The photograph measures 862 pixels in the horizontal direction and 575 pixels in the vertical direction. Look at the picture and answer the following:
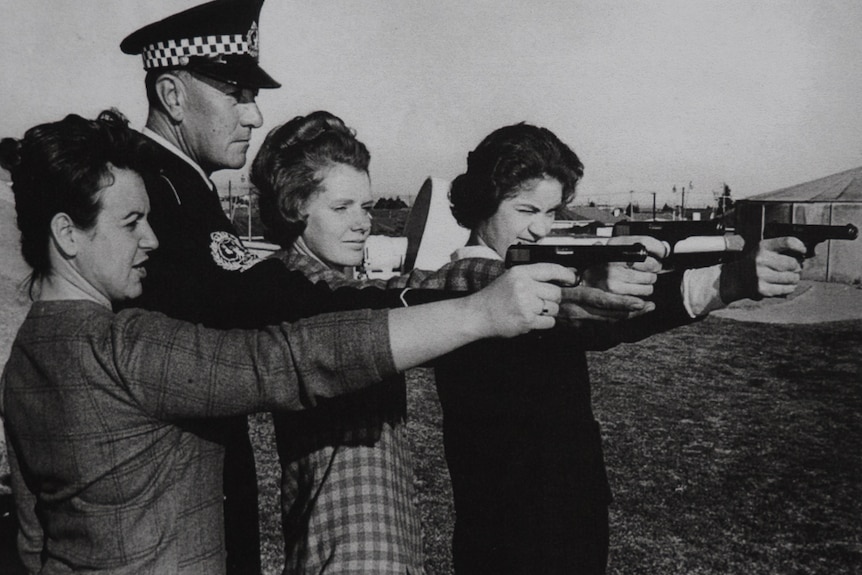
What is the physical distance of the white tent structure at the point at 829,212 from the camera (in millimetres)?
26828

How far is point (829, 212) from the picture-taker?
2883 centimetres

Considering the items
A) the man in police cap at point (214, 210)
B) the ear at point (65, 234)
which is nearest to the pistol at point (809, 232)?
the man in police cap at point (214, 210)

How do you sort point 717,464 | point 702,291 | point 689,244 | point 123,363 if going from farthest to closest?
point 717,464 → point 689,244 → point 702,291 → point 123,363

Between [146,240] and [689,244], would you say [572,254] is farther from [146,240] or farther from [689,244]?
[146,240]

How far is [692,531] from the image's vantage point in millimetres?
5703

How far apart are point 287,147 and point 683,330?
14.9m

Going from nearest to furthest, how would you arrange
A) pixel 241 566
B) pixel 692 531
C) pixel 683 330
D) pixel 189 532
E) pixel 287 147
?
pixel 189 532 → pixel 287 147 → pixel 241 566 → pixel 692 531 → pixel 683 330

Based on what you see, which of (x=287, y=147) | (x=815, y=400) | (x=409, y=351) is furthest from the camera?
(x=815, y=400)

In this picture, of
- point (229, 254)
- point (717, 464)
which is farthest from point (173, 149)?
point (717, 464)

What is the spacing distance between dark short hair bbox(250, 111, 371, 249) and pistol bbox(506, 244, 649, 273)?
2.47ft

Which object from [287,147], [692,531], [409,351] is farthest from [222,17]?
[692,531]

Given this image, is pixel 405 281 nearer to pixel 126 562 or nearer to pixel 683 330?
pixel 126 562

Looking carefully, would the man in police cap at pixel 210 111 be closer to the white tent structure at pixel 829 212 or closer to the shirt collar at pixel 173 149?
the shirt collar at pixel 173 149

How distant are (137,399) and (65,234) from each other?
1.34 feet
